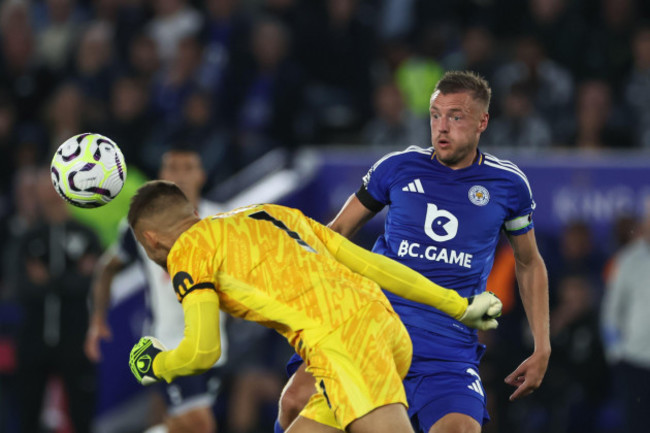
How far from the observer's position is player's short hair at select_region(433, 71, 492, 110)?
5785mm

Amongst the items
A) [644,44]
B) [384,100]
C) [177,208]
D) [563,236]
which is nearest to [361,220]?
[177,208]

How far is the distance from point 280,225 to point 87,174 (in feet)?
4.78

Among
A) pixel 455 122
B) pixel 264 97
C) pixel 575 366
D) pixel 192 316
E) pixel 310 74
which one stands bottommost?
pixel 575 366

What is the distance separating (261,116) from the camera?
1212 centimetres

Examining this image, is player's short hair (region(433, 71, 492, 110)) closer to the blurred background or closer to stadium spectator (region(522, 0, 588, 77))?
the blurred background

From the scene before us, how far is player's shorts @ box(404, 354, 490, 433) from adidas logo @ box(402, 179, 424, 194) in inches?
34.7

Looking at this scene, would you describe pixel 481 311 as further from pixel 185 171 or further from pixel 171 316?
pixel 185 171

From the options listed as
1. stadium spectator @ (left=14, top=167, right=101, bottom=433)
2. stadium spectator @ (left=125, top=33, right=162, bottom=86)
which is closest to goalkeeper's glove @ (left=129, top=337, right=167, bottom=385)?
stadium spectator @ (left=14, top=167, right=101, bottom=433)

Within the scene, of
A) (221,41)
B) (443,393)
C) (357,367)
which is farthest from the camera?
(221,41)

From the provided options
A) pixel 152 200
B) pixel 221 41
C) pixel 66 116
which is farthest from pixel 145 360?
pixel 221 41

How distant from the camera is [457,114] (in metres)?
5.74

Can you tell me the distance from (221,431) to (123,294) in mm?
1540

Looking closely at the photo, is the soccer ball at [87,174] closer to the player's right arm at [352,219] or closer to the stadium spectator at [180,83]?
the player's right arm at [352,219]

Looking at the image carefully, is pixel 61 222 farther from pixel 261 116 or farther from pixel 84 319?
pixel 261 116
